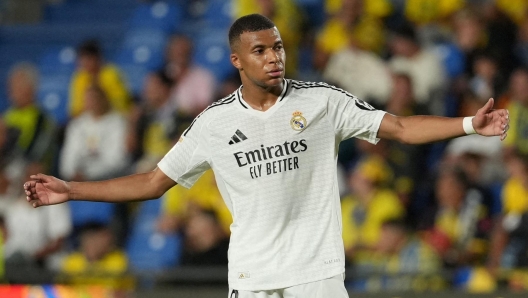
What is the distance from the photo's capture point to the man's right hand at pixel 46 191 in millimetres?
4727

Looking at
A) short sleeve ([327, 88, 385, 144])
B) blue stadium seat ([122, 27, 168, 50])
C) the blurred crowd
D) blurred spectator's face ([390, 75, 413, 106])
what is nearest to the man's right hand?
short sleeve ([327, 88, 385, 144])

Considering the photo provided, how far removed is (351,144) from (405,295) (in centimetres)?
207

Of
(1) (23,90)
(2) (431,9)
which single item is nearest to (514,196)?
(2) (431,9)

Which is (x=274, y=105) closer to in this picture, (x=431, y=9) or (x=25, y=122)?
(x=431, y=9)

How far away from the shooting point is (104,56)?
38.8 feet

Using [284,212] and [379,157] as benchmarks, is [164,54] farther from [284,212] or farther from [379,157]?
[284,212]

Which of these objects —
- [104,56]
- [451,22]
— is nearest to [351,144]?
[451,22]

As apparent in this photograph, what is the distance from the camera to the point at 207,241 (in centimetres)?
805

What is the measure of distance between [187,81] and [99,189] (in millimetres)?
4955

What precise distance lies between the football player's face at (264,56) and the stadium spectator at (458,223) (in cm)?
341

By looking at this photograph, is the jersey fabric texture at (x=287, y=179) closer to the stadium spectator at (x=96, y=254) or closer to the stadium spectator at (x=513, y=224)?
the stadium spectator at (x=513, y=224)

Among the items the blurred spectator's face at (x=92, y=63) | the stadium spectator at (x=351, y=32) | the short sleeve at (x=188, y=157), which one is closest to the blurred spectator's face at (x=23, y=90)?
the blurred spectator's face at (x=92, y=63)

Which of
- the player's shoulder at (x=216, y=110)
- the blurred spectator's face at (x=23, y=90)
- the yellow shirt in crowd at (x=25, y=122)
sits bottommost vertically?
the player's shoulder at (x=216, y=110)

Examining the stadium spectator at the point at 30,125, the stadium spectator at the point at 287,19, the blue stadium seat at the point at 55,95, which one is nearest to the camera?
the stadium spectator at the point at 287,19
